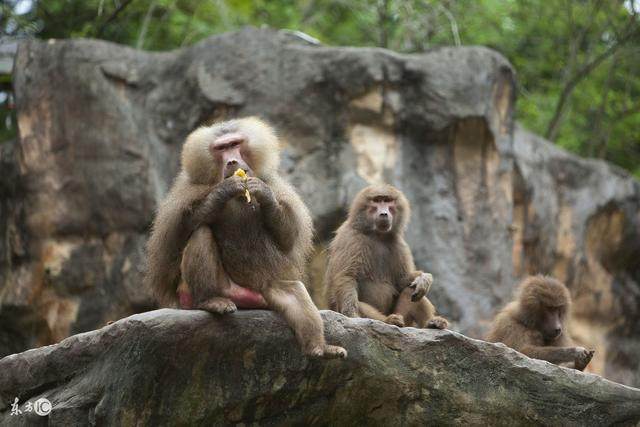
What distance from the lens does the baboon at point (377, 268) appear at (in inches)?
287

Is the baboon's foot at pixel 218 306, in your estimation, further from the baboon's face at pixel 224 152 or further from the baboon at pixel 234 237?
the baboon's face at pixel 224 152

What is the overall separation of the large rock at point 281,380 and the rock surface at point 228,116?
3.78m

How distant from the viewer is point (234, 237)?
224 inches

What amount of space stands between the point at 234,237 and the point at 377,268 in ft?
7.12

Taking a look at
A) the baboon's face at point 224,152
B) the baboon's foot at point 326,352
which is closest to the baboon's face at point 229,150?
the baboon's face at point 224,152

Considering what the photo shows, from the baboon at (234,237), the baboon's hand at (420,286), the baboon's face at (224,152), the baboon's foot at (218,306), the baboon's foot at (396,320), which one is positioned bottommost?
the baboon's foot at (396,320)

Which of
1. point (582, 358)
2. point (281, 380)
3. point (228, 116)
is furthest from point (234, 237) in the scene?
point (228, 116)

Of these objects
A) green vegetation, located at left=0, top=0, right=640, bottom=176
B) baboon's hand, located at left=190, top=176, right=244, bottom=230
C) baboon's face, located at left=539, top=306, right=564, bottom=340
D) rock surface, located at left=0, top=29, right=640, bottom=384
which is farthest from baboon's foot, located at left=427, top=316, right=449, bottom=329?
green vegetation, located at left=0, top=0, right=640, bottom=176

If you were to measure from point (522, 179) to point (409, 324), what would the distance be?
4481mm

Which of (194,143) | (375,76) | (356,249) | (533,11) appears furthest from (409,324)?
(533,11)

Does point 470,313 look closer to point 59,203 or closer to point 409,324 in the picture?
point 409,324

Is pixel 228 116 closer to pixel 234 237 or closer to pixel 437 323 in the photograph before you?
pixel 437 323

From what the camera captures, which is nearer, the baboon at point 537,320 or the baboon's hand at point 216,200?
the baboon's hand at point 216,200

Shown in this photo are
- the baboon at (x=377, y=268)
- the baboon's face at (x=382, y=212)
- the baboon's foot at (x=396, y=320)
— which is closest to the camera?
the baboon's foot at (x=396, y=320)
